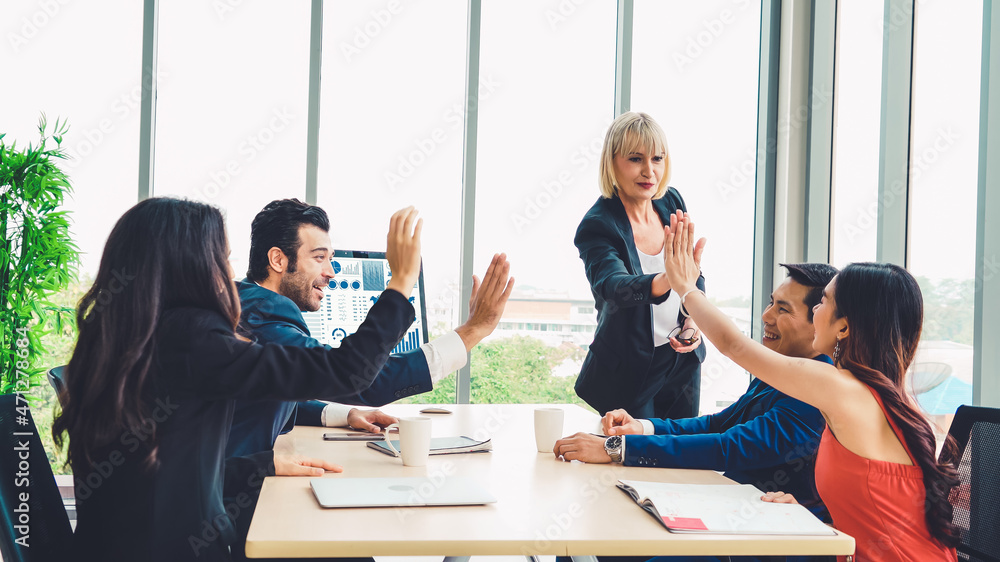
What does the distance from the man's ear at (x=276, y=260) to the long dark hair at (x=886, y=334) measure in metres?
1.49

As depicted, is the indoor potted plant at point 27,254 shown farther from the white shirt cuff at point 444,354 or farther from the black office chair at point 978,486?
the black office chair at point 978,486

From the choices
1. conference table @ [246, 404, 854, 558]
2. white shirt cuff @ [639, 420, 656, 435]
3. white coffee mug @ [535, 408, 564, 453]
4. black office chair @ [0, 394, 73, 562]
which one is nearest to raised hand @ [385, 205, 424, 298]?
conference table @ [246, 404, 854, 558]

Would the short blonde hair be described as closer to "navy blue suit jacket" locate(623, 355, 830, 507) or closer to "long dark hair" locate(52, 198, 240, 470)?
"navy blue suit jacket" locate(623, 355, 830, 507)

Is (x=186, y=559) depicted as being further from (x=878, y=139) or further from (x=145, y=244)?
(x=878, y=139)

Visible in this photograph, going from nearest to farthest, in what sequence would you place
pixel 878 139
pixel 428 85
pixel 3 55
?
pixel 878 139 < pixel 3 55 < pixel 428 85

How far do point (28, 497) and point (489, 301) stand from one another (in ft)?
3.12

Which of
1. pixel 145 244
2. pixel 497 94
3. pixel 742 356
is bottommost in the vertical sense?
pixel 742 356

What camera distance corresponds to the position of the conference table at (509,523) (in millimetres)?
1062

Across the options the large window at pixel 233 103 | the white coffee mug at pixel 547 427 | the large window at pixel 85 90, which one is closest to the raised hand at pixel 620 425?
the white coffee mug at pixel 547 427

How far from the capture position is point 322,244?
2.27 m

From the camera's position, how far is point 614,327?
2393 millimetres

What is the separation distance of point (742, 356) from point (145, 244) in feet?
3.88

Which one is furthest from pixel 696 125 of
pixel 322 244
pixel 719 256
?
pixel 322 244

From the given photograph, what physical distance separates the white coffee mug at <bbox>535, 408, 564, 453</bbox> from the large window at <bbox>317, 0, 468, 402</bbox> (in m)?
1.92
